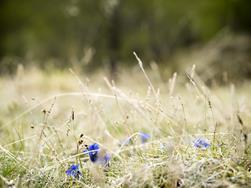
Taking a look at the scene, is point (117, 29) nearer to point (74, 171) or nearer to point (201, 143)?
point (201, 143)

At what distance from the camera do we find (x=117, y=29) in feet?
31.7

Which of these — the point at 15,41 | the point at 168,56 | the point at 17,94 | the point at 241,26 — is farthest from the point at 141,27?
the point at 17,94

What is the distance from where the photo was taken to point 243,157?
1466 mm

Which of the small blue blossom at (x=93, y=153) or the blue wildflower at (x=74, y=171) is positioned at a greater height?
the small blue blossom at (x=93, y=153)

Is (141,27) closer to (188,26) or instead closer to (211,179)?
(188,26)

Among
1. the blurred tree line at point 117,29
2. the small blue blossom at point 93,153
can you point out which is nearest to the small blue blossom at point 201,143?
the small blue blossom at point 93,153

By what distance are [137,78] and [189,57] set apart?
9.41 feet

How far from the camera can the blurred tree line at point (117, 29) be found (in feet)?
31.5

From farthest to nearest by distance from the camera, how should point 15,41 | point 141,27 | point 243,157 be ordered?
point 15,41 < point 141,27 < point 243,157

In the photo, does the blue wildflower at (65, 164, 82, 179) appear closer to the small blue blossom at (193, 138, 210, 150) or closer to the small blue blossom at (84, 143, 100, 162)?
the small blue blossom at (84, 143, 100, 162)

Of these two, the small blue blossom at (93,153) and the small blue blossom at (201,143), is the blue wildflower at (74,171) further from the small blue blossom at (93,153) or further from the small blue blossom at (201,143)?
the small blue blossom at (201,143)

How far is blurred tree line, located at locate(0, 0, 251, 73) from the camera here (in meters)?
9.61

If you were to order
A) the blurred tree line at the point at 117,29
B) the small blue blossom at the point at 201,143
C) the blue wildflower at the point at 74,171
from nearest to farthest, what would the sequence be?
1. the blue wildflower at the point at 74,171
2. the small blue blossom at the point at 201,143
3. the blurred tree line at the point at 117,29

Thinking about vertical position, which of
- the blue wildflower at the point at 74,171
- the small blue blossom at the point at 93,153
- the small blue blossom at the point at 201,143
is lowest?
the blue wildflower at the point at 74,171
